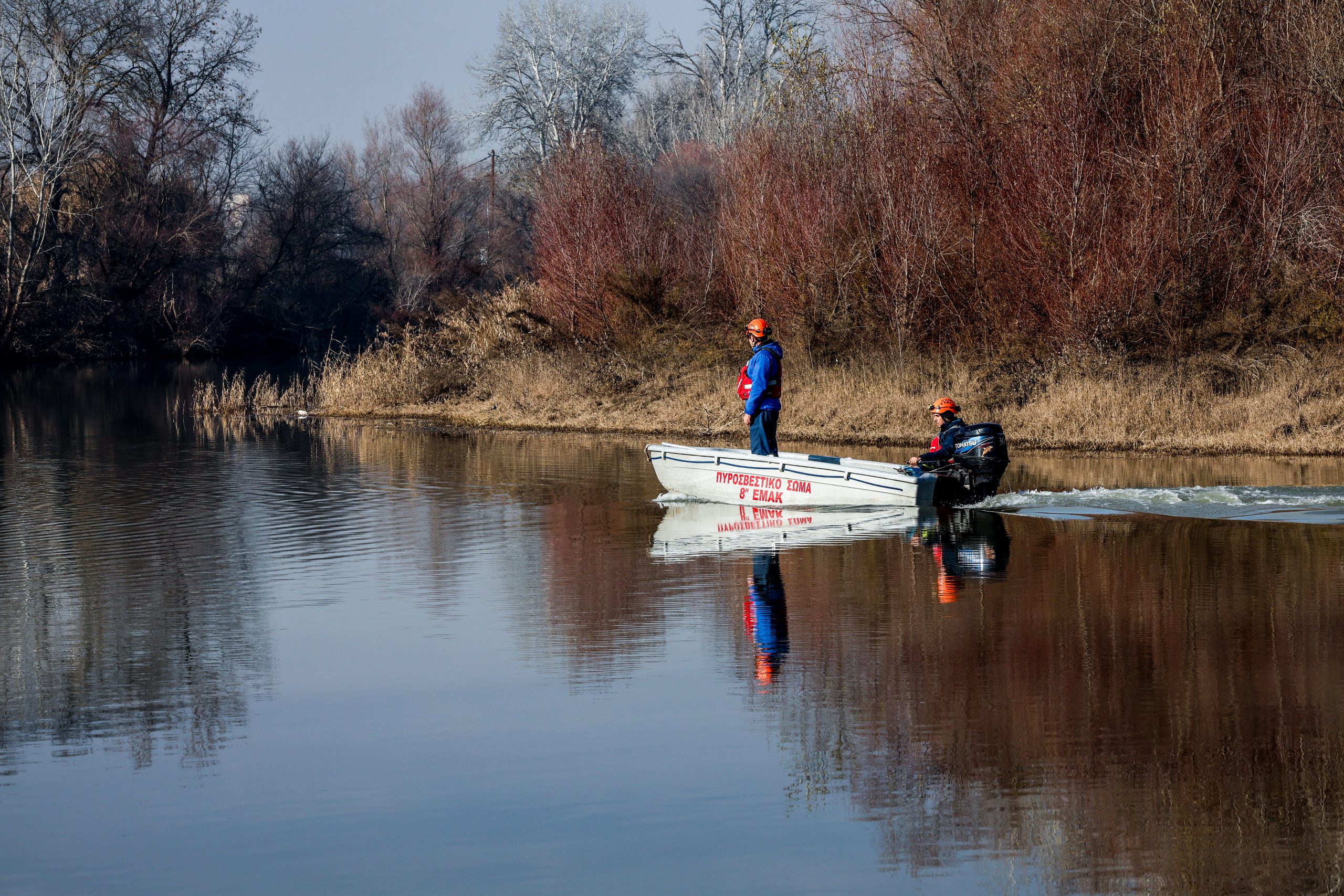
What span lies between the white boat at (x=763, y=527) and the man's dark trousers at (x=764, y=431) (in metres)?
0.78

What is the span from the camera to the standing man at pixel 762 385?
59.8 feet

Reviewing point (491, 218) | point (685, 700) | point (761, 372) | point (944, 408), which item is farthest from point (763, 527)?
point (491, 218)

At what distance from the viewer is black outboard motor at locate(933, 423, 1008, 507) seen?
57.5ft

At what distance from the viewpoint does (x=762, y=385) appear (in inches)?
727

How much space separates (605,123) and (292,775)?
215 ft

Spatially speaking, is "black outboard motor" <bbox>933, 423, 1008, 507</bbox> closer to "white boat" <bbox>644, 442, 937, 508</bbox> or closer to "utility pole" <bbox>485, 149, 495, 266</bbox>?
"white boat" <bbox>644, 442, 937, 508</bbox>

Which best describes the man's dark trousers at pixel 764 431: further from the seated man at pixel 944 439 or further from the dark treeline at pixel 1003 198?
the dark treeline at pixel 1003 198

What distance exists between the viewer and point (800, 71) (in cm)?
3222

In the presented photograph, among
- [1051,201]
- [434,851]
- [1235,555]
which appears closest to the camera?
[434,851]

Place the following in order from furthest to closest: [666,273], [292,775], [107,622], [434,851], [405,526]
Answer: [666,273] < [405,526] < [107,622] < [292,775] < [434,851]

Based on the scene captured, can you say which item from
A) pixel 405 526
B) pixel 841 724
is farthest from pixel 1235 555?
pixel 405 526

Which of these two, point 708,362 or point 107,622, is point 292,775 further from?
point 708,362

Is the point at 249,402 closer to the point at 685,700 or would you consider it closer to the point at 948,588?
the point at 948,588

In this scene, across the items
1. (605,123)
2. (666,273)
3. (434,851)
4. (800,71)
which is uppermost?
(605,123)
